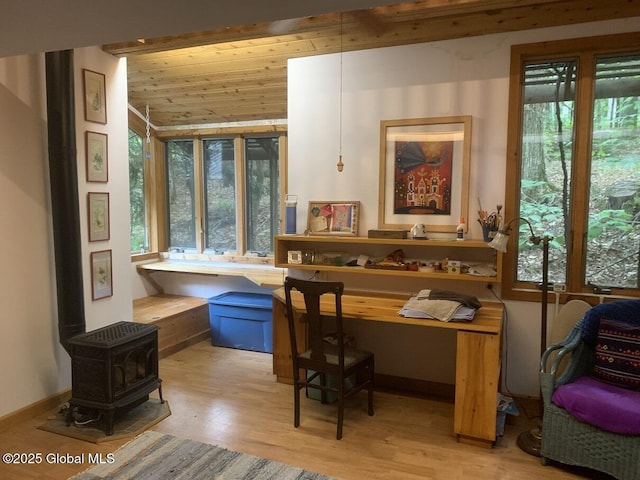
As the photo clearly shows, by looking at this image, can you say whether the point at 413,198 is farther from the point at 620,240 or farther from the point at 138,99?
the point at 138,99

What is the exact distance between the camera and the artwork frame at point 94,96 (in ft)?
10.6

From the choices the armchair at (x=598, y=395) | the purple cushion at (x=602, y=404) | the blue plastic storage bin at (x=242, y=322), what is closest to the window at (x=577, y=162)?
the armchair at (x=598, y=395)

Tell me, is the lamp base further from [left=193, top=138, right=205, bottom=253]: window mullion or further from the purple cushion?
[left=193, top=138, right=205, bottom=253]: window mullion

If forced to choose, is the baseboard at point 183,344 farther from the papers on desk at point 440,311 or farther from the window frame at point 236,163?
the papers on desk at point 440,311

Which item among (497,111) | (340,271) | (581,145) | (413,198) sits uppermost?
(497,111)

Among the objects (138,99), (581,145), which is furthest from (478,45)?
(138,99)

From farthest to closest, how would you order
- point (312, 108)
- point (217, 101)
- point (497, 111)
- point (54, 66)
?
1. point (217, 101)
2. point (312, 108)
3. point (497, 111)
4. point (54, 66)

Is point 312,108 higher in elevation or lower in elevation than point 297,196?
higher

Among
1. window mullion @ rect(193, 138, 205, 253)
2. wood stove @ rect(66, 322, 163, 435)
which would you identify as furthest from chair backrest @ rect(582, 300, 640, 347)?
window mullion @ rect(193, 138, 205, 253)

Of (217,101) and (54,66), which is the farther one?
(217,101)

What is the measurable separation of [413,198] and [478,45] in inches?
45.0

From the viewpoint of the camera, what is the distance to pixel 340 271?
3.45 meters

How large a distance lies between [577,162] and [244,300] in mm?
3071

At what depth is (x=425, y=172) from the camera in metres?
3.31
